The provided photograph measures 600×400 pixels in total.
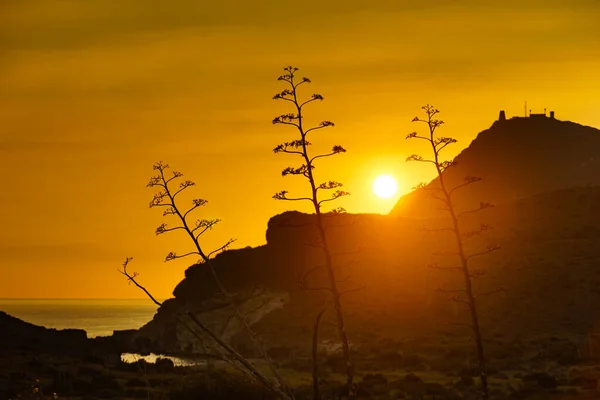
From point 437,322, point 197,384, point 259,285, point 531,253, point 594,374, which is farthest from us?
point 259,285

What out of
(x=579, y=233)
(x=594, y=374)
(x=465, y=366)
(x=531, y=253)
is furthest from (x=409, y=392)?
(x=579, y=233)

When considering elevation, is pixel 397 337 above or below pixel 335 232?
below

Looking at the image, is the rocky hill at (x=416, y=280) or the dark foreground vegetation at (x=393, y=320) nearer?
the dark foreground vegetation at (x=393, y=320)

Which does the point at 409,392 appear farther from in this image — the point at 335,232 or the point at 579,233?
the point at 335,232

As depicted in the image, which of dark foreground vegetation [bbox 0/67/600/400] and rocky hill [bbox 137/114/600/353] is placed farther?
rocky hill [bbox 137/114/600/353]

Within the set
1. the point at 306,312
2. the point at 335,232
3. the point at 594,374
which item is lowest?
the point at 594,374

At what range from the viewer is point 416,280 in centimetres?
15188

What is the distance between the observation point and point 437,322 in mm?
132375

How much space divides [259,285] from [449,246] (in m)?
35.0

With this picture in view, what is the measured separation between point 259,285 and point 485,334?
6020cm

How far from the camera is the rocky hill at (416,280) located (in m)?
125

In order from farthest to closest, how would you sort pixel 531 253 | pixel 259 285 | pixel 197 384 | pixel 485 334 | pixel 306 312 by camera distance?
pixel 259 285 → pixel 306 312 → pixel 531 253 → pixel 485 334 → pixel 197 384

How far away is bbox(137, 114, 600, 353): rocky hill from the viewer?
125056 mm

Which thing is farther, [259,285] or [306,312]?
[259,285]
